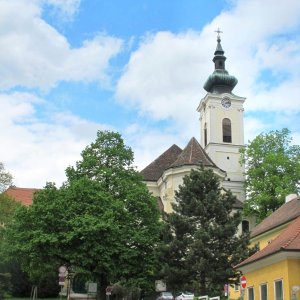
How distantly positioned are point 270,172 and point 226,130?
1369cm

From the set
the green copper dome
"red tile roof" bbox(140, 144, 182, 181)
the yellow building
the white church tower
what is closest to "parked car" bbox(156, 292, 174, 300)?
the yellow building

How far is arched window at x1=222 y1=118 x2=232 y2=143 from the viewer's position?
6662 centimetres

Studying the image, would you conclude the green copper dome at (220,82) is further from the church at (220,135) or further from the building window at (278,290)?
the building window at (278,290)

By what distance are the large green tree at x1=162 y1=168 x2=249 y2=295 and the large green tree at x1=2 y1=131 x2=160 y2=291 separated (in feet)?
12.6

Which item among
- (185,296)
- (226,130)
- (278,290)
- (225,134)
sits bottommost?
(278,290)

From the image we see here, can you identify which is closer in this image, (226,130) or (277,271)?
(277,271)

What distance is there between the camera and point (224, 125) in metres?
67.4

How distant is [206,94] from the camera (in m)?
68.2

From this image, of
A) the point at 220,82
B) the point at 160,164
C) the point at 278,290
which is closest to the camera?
the point at 278,290

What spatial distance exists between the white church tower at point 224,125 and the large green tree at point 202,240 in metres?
30.1

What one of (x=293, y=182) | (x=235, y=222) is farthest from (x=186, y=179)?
(x=293, y=182)

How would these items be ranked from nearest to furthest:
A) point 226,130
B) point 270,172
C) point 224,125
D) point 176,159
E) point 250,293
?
point 250,293 → point 270,172 → point 176,159 → point 226,130 → point 224,125

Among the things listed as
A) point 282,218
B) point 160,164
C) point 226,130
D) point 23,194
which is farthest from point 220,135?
point 282,218

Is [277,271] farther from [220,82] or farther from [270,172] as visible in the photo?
[220,82]
